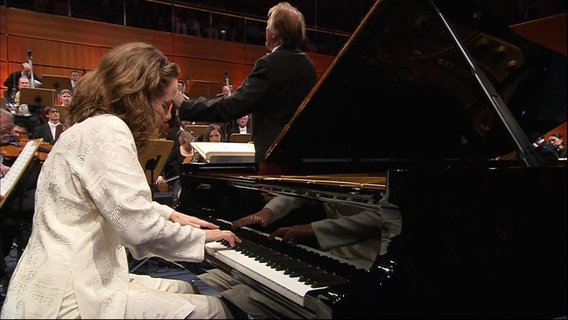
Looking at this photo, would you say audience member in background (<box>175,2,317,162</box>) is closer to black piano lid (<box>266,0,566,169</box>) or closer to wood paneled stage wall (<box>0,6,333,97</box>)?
black piano lid (<box>266,0,566,169</box>)

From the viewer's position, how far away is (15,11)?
874 cm

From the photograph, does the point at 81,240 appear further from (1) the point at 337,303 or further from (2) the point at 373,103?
(2) the point at 373,103

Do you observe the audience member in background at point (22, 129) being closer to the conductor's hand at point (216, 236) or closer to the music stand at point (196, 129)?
the music stand at point (196, 129)

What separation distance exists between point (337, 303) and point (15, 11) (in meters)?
9.62

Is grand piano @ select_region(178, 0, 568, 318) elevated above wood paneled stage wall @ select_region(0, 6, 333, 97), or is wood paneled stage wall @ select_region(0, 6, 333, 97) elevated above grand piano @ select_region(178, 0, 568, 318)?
wood paneled stage wall @ select_region(0, 6, 333, 97)

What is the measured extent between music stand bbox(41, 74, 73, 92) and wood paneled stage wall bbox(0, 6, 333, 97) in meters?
0.89

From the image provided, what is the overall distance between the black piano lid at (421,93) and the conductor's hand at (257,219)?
48 centimetres

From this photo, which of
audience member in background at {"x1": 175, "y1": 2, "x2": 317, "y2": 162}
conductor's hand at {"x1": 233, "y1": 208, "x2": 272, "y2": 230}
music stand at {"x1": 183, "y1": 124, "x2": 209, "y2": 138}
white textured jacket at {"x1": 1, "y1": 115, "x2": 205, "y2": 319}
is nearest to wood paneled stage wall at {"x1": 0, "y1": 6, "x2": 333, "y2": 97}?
music stand at {"x1": 183, "y1": 124, "x2": 209, "y2": 138}

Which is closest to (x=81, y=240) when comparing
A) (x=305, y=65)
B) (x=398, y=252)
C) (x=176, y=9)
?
(x=398, y=252)

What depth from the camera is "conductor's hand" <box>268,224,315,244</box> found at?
1.82 m

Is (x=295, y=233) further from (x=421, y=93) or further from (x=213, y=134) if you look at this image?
(x=213, y=134)

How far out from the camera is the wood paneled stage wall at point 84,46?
8820 mm

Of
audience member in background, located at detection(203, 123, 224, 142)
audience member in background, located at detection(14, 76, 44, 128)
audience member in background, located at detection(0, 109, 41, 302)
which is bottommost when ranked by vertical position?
audience member in background, located at detection(0, 109, 41, 302)

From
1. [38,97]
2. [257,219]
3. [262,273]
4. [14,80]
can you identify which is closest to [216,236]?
[262,273]
